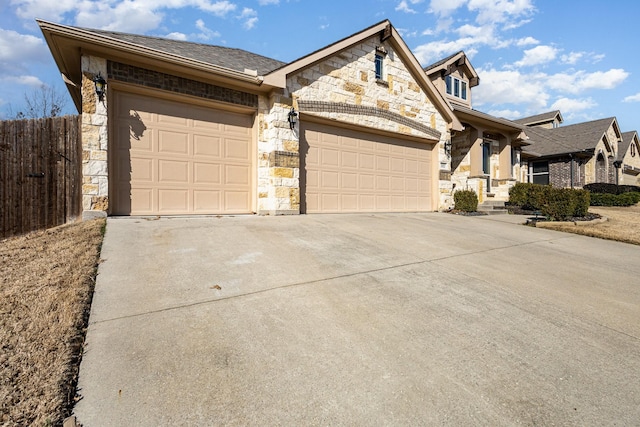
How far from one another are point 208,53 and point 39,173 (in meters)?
5.07

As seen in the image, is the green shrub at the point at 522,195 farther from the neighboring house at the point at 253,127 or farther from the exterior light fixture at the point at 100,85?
the exterior light fixture at the point at 100,85

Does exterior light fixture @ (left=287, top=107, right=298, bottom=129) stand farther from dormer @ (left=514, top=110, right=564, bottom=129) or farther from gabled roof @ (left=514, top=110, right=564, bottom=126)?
gabled roof @ (left=514, top=110, right=564, bottom=126)


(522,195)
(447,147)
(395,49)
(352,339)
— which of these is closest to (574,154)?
(522,195)

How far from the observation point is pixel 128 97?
6.72 metres

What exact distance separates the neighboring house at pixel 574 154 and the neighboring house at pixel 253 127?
11635 mm

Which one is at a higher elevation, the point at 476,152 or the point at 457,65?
the point at 457,65

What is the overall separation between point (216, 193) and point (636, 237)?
31.9ft

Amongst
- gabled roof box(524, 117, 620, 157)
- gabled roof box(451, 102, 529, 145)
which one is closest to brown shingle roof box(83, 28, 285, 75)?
gabled roof box(451, 102, 529, 145)

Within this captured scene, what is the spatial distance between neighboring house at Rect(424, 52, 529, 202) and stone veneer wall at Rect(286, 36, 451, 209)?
7.20ft

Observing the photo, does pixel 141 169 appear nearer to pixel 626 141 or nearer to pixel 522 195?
pixel 522 195

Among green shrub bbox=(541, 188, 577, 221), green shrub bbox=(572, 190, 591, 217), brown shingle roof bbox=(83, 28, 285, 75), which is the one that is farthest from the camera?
green shrub bbox=(572, 190, 591, 217)

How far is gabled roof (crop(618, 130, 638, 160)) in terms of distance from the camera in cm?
2389

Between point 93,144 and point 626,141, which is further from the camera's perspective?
point 626,141

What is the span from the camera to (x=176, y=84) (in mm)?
7051
